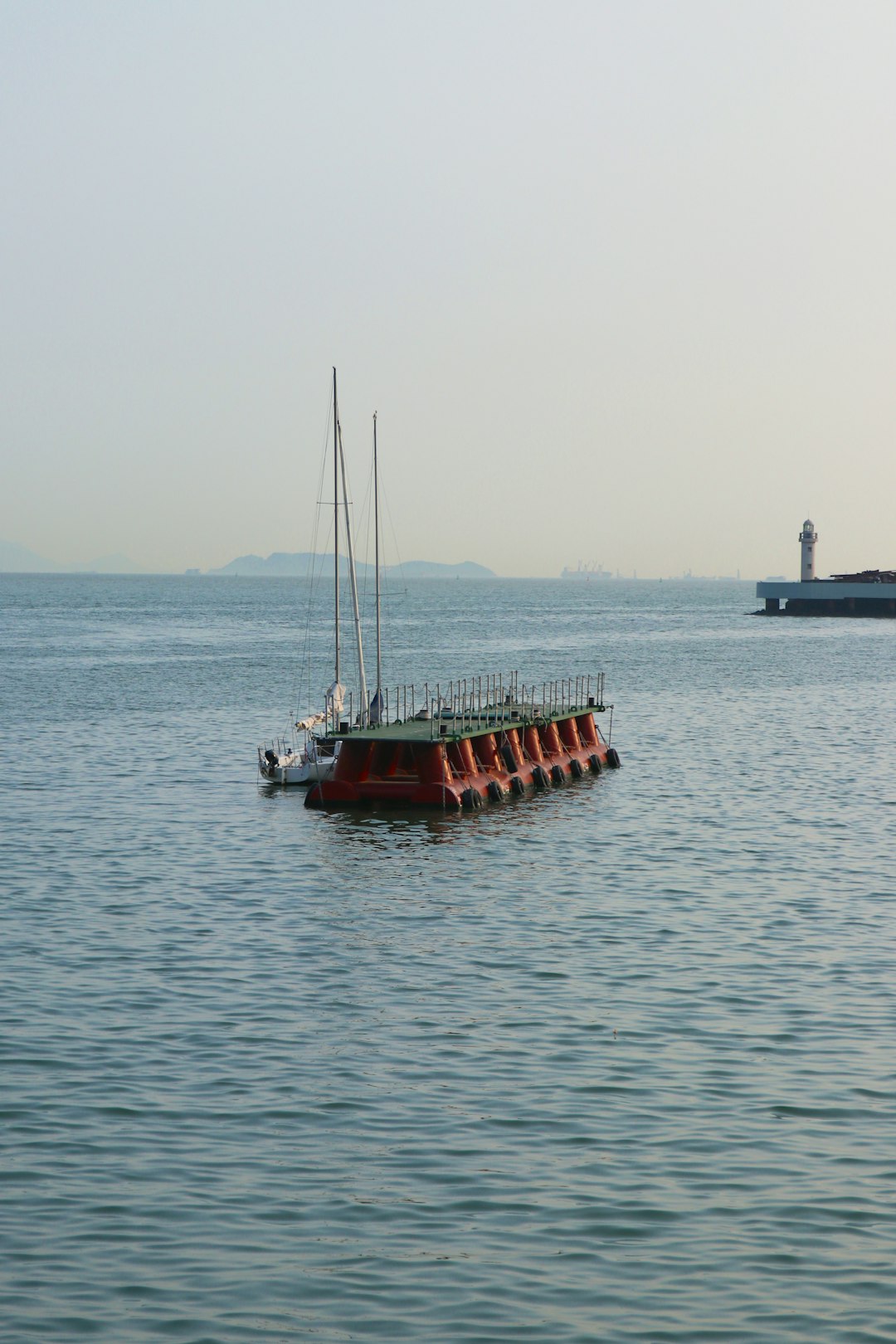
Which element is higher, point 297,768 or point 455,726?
point 455,726

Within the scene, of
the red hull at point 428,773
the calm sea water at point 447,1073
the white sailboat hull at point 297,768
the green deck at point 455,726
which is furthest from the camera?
the white sailboat hull at point 297,768

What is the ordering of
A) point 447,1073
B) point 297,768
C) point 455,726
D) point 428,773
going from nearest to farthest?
point 447,1073 → point 428,773 → point 455,726 → point 297,768

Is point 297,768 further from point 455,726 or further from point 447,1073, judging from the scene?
point 447,1073

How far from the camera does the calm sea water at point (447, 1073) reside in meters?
13.9

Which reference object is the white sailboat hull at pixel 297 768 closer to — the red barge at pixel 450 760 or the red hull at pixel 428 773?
the red barge at pixel 450 760

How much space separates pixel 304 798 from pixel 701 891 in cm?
→ 1697

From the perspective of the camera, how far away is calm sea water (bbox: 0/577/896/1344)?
1392 centimetres

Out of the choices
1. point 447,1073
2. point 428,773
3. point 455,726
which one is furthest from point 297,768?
point 447,1073

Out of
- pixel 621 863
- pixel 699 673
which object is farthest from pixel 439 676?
pixel 621 863

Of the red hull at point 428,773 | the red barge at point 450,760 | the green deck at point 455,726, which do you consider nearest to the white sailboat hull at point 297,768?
the green deck at point 455,726

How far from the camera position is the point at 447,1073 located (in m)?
19.7

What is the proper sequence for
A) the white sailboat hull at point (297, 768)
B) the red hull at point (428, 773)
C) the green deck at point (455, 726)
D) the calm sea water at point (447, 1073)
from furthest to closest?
the white sailboat hull at point (297, 768) → the green deck at point (455, 726) → the red hull at point (428, 773) → the calm sea water at point (447, 1073)

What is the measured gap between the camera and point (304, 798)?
45844mm

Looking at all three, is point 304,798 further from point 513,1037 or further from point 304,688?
point 304,688
